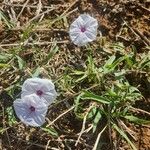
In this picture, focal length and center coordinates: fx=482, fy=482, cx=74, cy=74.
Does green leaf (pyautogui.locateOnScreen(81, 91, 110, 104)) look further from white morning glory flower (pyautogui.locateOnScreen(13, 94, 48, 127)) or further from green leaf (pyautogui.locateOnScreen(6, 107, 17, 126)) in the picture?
green leaf (pyautogui.locateOnScreen(6, 107, 17, 126))

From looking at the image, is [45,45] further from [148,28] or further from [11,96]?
[148,28]

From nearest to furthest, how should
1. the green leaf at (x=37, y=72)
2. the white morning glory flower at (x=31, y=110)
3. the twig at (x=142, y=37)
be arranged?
the white morning glory flower at (x=31, y=110) < the green leaf at (x=37, y=72) < the twig at (x=142, y=37)

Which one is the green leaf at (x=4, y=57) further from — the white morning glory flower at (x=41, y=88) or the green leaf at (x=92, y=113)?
the green leaf at (x=92, y=113)

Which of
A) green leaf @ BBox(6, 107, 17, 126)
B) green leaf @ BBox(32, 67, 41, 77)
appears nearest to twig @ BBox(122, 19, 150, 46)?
green leaf @ BBox(32, 67, 41, 77)

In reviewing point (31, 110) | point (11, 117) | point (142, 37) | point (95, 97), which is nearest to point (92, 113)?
point (95, 97)

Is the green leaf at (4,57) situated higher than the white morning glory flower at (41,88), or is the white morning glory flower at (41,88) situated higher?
the green leaf at (4,57)

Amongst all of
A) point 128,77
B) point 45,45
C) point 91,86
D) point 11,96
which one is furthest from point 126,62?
point 11,96

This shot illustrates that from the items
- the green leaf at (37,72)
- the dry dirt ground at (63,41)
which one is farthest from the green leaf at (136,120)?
Result: the green leaf at (37,72)
